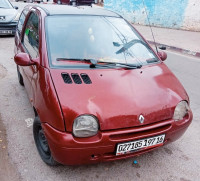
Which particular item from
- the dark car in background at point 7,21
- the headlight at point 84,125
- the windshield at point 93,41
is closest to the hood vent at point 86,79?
the windshield at point 93,41

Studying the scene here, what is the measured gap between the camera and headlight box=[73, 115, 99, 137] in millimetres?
1962

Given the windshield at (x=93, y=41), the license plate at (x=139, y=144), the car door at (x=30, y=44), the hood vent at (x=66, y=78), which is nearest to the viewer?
the license plate at (x=139, y=144)

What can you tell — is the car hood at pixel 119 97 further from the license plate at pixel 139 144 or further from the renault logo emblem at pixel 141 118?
the license plate at pixel 139 144

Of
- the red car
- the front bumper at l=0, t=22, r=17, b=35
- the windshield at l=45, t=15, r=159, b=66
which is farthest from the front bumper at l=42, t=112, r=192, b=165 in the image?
the front bumper at l=0, t=22, r=17, b=35

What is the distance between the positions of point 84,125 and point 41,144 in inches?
33.7

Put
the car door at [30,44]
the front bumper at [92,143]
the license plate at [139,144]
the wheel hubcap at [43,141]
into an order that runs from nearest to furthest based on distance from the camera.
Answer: the front bumper at [92,143] → the license plate at [139,144] → the wheel hubcap at [43,141] → the car door at [30,44]

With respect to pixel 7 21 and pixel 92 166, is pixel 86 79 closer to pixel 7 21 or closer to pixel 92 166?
pixel 92 166

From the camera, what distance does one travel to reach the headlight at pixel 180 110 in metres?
2.30

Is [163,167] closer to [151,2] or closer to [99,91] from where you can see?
[99,91]

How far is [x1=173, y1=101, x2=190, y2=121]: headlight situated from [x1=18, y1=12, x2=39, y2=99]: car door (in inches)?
63.7

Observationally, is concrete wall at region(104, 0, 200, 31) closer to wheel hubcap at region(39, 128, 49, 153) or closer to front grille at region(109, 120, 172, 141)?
front grille at region(109, 120, 172, 141)

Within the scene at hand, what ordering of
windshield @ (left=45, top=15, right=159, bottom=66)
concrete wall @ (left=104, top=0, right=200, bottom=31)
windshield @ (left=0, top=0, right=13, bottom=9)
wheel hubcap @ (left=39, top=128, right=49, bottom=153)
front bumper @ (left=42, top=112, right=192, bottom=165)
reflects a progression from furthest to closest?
concrete wall @ (left=104, top=0, right=200, bottom=31) < windshield @ (left=0, top=0, right=13, bottom=9) < windshield @ (left=45, top=15, right=159, bottom=66) < wheel hubcap @ (left=39, top=128, right=49, bottom=153) < front bumper @ (left=42, top=112, right=192, bottom=165)

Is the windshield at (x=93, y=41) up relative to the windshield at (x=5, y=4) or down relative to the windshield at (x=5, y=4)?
up

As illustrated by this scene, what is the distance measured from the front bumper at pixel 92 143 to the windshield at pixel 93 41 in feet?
2.80
